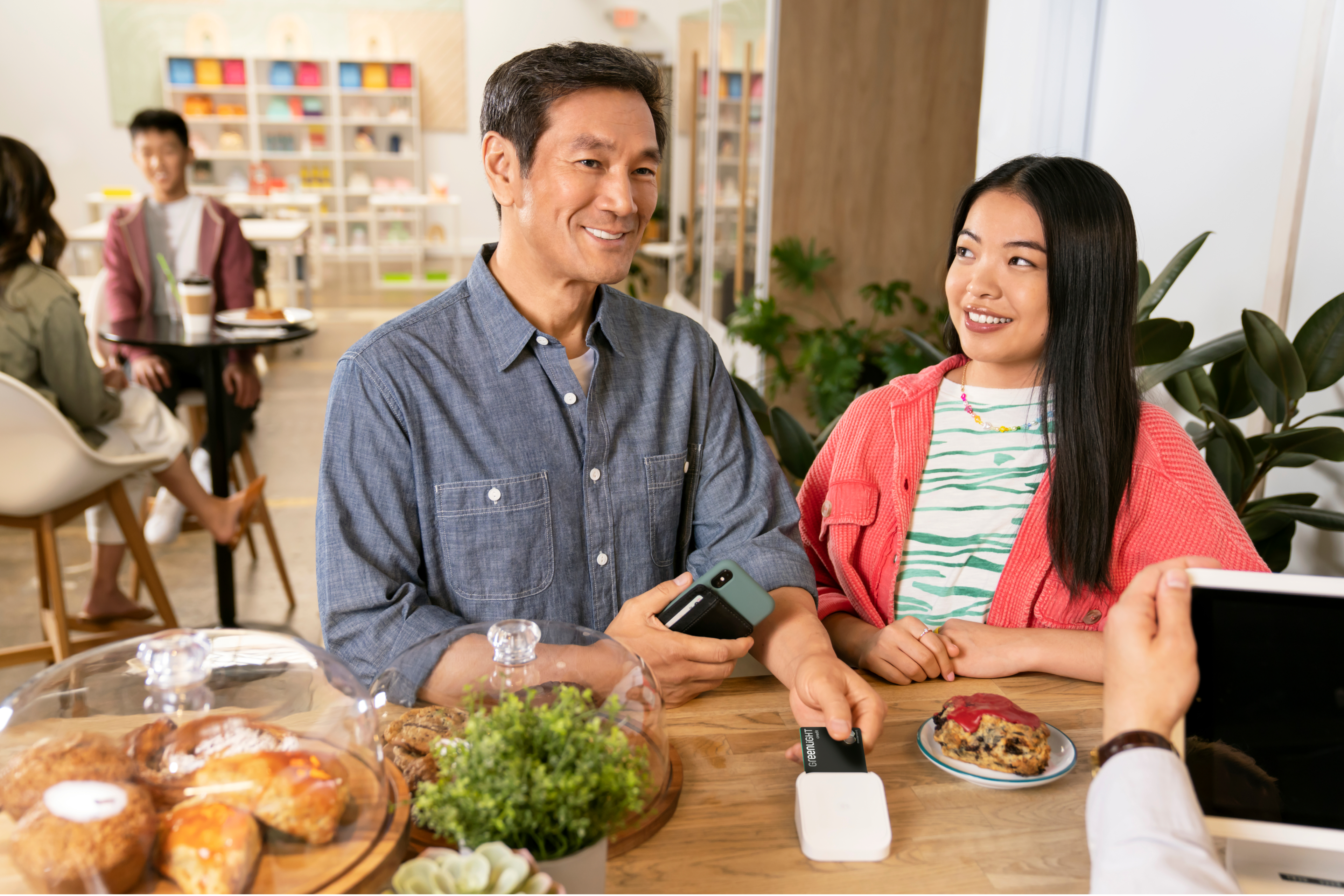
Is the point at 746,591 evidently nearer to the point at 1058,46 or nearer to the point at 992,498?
the point at 992,498

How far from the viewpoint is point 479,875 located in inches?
26.0

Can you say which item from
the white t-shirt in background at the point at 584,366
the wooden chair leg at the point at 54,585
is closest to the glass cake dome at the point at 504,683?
the white t-shirt in background at the point at 584,366

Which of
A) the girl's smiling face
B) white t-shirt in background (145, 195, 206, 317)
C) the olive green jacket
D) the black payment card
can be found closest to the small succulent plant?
the black payment card

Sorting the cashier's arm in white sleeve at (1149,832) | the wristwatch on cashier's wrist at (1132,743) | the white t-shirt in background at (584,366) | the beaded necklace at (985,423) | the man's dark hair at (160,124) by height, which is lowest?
the cashier's arm in white sleeve at (1149,832)

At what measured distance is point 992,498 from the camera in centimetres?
146

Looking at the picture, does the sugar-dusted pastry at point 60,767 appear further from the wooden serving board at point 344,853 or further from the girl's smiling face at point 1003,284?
the girl's smiling face at point 1003,284

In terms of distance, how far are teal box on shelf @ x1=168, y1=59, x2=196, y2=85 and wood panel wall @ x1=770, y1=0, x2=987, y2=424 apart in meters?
9.18

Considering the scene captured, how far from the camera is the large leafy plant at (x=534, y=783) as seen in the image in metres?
0.70

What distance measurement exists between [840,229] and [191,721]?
11.9 ft

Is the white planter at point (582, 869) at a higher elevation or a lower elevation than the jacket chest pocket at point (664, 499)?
lower

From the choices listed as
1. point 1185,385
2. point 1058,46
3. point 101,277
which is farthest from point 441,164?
point 1185,385

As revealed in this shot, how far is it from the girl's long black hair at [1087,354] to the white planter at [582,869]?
891 millimetres

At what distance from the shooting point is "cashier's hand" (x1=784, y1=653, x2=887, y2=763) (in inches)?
40.3

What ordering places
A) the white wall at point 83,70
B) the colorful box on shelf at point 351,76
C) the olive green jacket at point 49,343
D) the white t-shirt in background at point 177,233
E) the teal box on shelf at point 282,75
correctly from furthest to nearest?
the colorful box on shelf at point 351,76, the teal box on shelf at point 282,75, the white wall at point 83,70, the white t-shirt in background at point 177,233, the olive green jacket at point 49,343
